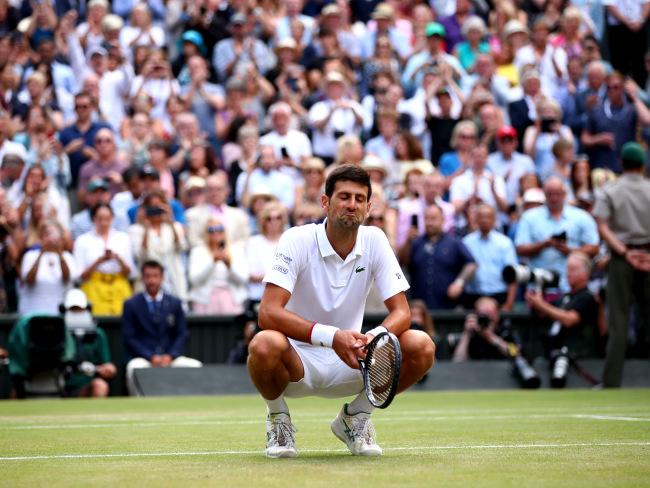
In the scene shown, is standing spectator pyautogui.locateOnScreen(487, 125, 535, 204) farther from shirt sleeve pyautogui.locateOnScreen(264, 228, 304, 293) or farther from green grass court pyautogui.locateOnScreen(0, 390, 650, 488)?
shirt sleeve pyautogui.locateOnScreen(264, 228, 304, 293)

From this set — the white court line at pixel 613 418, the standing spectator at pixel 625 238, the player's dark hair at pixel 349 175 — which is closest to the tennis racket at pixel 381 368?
the player's dark hair at pixel 349 175

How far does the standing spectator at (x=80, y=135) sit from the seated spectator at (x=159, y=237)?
202 cm

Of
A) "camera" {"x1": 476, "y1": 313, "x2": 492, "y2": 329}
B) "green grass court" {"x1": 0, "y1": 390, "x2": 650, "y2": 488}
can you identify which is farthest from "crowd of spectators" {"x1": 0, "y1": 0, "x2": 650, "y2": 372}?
"green grass court" {"x1": 0, "y1": 390, "x2": 650, "y2": 488}

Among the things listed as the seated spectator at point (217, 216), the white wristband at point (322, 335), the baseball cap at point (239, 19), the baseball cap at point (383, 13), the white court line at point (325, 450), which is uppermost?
the baseball cap at point (383, 13)

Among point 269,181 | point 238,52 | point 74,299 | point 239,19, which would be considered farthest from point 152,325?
point 239,19

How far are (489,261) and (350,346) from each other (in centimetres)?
1054

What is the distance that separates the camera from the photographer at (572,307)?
16.6m

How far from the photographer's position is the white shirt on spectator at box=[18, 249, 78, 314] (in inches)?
638

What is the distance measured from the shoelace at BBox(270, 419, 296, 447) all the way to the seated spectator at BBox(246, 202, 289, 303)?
9231 mm

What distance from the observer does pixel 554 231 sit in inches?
697

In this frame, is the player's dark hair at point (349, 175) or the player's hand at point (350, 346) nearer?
the player's hand at point (350, 346)

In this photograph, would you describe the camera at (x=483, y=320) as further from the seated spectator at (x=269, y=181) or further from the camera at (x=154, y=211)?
the camera at (x=154, y=211)

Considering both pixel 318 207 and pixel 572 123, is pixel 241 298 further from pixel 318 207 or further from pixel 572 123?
pixel 572 123

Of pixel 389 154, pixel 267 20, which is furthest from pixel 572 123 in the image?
pixel 267 20
